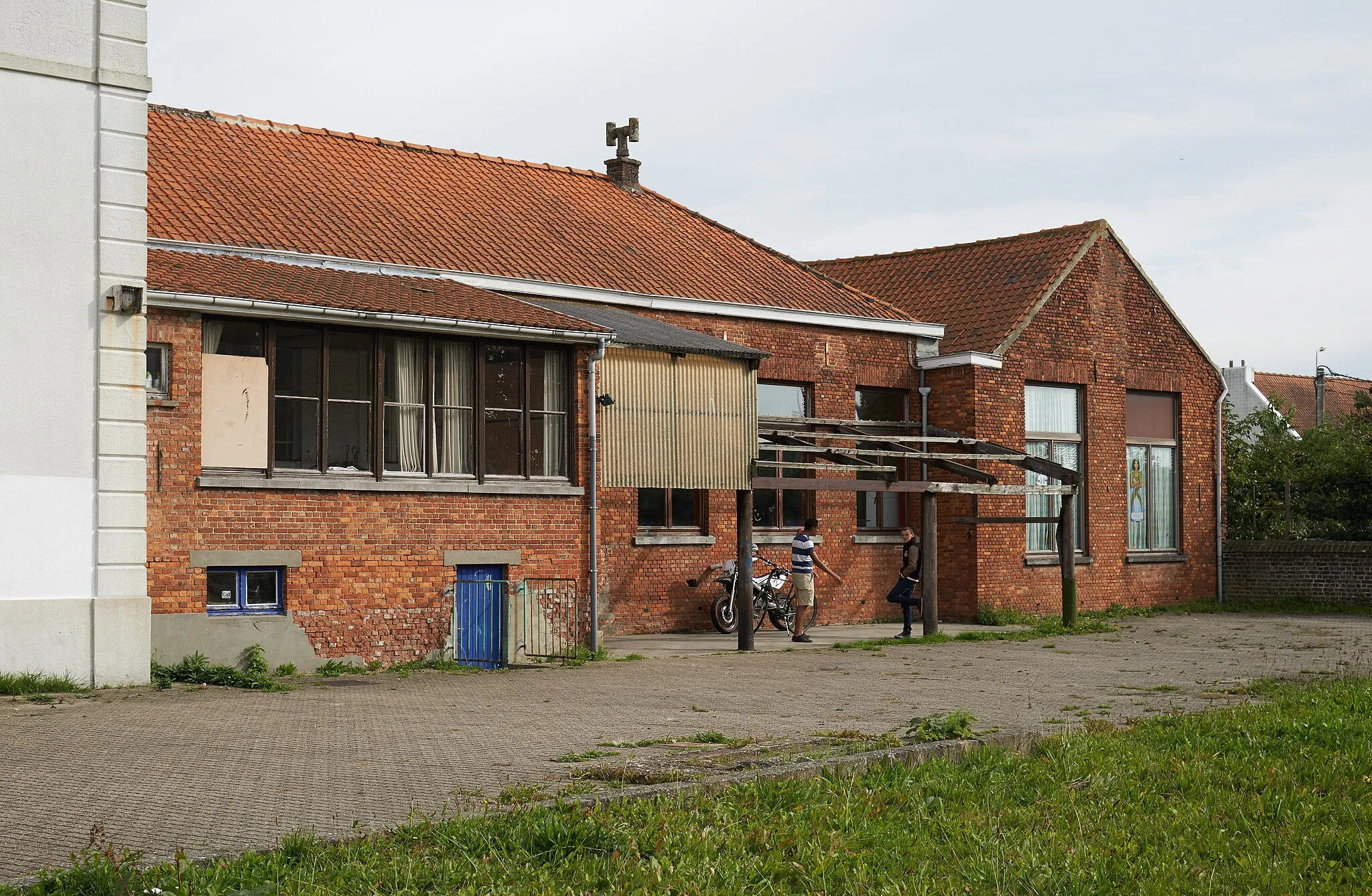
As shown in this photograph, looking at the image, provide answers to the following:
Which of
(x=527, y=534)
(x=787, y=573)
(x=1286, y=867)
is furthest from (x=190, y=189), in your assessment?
(x=1286, y=867)

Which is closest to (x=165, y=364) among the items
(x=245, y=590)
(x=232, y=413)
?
(x=232, y=413)

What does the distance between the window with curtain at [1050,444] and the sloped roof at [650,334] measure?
7.34 metres

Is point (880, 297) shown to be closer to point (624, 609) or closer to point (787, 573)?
point (787, 573)

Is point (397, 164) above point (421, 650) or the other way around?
above

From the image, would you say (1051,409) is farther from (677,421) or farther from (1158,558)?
(677,421)

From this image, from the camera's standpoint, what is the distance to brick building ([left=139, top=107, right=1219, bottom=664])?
50.6ft

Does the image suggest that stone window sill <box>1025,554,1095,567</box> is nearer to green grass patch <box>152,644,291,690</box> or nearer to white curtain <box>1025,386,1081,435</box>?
white curtain <box>1025,386,1081,435</box>

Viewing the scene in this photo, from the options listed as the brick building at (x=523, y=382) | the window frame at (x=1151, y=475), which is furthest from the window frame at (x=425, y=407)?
the window frame at (x=1151, y=475)

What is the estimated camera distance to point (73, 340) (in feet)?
44.8

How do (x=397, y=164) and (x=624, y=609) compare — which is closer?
(x=624, y=609)

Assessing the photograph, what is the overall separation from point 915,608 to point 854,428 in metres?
3.94

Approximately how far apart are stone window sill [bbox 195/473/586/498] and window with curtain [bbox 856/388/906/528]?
790 centimetres

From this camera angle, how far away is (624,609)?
21031 mm

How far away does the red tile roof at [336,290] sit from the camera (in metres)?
15.4
